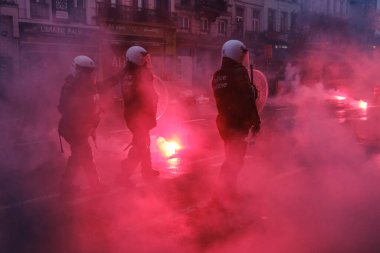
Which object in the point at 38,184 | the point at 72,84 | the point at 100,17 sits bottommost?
the point at 38,184

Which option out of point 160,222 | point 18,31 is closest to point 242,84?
point 160,222

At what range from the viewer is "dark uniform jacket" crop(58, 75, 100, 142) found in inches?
210

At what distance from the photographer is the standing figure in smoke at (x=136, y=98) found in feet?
18.7

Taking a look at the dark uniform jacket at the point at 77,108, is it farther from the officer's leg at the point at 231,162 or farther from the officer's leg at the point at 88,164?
the officer's leg at the point at 231,162

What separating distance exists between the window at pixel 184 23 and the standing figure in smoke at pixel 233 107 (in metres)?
25.2

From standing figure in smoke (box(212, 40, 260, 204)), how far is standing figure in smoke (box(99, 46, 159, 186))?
0.93 meters

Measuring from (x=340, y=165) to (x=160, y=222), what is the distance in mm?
3588

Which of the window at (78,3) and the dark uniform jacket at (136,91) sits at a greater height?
the window at (78,3)

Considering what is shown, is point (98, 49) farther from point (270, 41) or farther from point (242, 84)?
point (242, 84)

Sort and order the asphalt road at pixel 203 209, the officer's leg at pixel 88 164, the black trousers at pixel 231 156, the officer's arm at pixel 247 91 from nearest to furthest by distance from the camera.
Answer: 1. the asphalt road at pixel 203 209
2. the officer's arm at pixel 247 91
3. the black trousers at pixel 231 156
4. the officer's leg at pixel 88 164

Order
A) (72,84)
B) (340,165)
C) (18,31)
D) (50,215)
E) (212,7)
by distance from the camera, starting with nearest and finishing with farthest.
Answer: (50,215) → (72,84) → (340,165) → (18,31) → (212,7)

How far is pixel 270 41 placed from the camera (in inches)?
1401

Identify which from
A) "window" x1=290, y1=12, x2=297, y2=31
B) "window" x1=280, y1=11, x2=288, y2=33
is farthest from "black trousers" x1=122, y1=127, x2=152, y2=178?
"window" x1=280, y1=11, x2=288, y2=33

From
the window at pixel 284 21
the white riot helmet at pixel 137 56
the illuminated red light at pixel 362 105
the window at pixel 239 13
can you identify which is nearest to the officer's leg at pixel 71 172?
the white riot helmet at pixel 137 56
